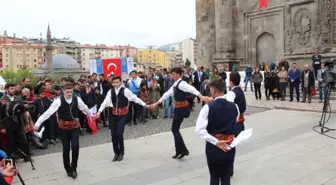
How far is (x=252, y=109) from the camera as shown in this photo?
13.5 metres

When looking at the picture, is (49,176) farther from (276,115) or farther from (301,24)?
(301,24)

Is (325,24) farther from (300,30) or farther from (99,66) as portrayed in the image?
(99,66)

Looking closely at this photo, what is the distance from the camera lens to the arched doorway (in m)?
23.4

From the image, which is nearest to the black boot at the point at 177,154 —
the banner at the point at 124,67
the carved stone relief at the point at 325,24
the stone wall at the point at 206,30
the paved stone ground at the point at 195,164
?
the paved stone ground at the point at 195,164

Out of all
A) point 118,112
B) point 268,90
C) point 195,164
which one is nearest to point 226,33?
point 268,90

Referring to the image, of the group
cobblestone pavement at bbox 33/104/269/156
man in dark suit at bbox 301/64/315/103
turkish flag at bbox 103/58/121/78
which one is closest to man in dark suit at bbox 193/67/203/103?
cobblestone pavement at bbox 33/104/269/156

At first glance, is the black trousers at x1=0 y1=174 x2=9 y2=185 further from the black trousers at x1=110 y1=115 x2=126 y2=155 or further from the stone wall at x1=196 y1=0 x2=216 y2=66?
the stone wall at x1=196 y1=0 x2=216 y2=66

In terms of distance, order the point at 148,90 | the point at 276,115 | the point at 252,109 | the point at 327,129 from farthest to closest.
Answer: the point at 252,109 → the point at 148,90 → the point at 276,115 → the point at 327,129

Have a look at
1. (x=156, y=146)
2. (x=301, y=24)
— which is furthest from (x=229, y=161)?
(x=301, y=24)

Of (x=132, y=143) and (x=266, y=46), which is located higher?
(x=266, y=46)

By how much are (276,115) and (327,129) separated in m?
2.88

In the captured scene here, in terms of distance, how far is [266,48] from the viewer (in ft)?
78.2

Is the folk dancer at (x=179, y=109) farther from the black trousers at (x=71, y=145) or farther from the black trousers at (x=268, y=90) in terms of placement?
the black trousers at (x=268, y=90)

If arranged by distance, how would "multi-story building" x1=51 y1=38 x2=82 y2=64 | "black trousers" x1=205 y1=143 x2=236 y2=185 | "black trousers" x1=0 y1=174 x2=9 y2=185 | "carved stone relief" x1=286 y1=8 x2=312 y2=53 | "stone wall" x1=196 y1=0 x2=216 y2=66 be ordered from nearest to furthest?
1. "black trousers" x1=0 y1=174 x2=9 y2=185
2. "black trousers" x1=205 y1=143 x2=236 y2=185
3. "carved stone relief" x1=286 y1=8 x2=312 y2=53
4. "stone wall" x1=196 y1=0 x2=216 y2=66
5. "multi-story building" x1=51 y1=38 x2=82 y2=64
